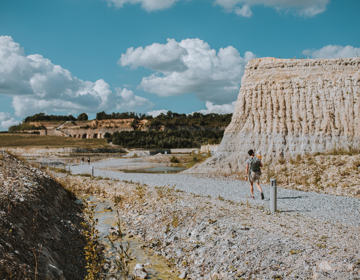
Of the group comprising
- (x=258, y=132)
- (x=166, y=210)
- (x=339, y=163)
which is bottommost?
(x=166, y=210)

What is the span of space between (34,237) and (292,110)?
21.1 m

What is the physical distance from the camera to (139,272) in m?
7.41

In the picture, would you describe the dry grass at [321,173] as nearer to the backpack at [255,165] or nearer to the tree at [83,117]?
the backpack at [255,165]

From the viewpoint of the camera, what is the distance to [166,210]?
37.8ft

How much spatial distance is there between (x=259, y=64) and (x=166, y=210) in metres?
19.0

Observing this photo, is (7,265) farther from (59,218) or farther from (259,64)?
(259,64)

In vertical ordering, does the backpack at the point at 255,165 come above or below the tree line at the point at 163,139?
below

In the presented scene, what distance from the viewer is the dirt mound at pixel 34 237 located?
554 cm

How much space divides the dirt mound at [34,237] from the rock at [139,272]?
1.30m

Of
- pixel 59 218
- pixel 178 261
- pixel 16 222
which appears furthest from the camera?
pixel 59 218

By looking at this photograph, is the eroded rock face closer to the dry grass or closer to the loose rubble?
the dry grass

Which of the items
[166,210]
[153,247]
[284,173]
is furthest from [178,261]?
[284,173]

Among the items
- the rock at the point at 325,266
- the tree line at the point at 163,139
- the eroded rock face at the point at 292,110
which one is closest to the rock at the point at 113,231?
the rock at the point at 325,266

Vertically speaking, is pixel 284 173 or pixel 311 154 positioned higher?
pixel 311 154
